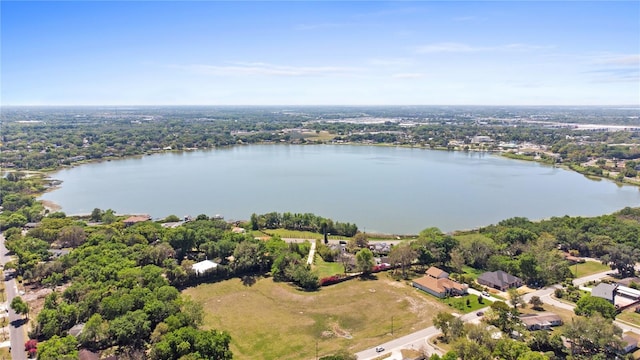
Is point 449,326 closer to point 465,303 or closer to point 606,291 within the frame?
point 465,303

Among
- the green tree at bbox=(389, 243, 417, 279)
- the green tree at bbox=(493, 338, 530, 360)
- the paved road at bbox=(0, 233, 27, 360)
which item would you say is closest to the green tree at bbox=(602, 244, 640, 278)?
the green tree at bbox=(389, 243, 417, 279)

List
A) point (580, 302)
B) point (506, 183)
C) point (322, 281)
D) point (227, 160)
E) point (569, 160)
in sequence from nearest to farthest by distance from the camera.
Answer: point (580, 302)
point (322, 281)
point (506, 183)
point (569, 160)
point (227, 160)

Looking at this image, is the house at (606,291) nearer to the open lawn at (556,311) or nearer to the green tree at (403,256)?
the open lawn at (556,311)

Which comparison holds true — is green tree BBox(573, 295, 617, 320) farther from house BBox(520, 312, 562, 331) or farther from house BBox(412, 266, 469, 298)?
house BBox(412, 266, 469, 298)

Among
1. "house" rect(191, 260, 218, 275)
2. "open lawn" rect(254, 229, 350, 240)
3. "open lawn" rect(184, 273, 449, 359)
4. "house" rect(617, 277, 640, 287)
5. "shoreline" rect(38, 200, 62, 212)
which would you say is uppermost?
"house" rect(191, 260, 218, 275)

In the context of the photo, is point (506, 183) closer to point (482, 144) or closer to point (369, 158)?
point (369, 158)

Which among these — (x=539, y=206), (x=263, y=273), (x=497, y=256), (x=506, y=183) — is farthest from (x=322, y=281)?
(x=506, y=183)
